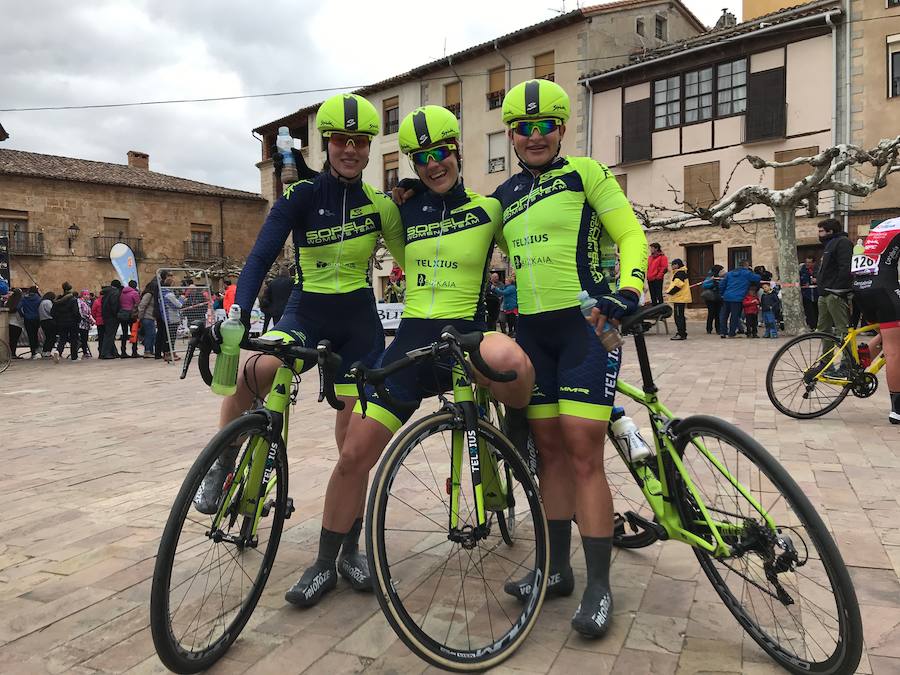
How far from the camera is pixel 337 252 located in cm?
322

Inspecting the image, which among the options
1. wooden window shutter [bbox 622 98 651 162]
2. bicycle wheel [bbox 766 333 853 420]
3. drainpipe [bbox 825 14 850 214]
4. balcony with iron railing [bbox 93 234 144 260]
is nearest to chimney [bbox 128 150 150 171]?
balcony with iron railing [bbox 93 234 144 260]

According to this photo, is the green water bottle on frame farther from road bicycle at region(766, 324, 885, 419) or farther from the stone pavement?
road bicycle at region(766, 324, 885, 419)

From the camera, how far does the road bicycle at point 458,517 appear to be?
7.39 feet

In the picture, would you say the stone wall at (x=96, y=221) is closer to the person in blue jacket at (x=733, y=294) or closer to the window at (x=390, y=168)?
the window at (x=390, y=168)

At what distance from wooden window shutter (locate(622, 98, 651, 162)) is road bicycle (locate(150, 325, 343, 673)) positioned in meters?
26.4

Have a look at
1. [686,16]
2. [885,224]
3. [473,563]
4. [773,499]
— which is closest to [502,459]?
[473,563]

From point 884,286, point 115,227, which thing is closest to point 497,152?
point 115,227

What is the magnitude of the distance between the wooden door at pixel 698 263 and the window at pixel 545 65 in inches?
381

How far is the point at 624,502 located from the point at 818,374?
3.66m

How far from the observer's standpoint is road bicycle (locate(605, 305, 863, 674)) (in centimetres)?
217

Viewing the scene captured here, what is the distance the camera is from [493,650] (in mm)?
2320

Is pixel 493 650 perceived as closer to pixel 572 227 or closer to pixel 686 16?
pixel 572 227

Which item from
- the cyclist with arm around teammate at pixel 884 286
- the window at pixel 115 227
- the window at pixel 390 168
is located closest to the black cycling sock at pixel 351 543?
the cyclist with arm around teammate at pixel 884 286

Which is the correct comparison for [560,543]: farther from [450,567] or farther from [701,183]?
[701,183]
